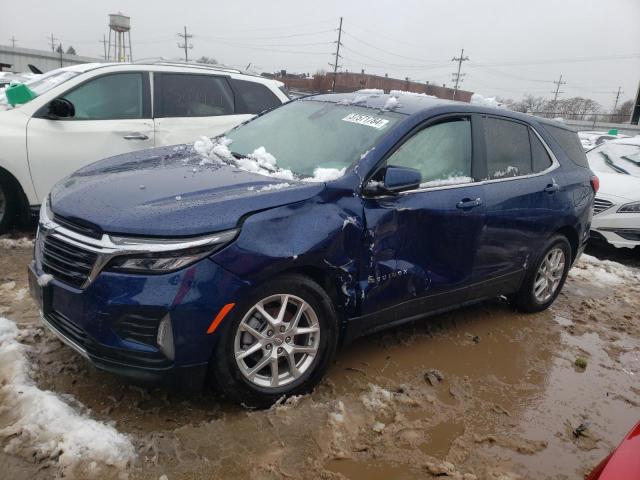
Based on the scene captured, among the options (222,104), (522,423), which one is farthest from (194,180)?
(222,104)

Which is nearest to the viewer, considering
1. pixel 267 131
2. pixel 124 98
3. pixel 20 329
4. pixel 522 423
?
pixel 522 423

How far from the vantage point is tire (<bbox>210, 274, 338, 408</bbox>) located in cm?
261

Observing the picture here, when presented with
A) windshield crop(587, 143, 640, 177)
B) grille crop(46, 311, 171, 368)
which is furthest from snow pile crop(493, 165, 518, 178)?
windshield crop(587, 143, 640, 177)

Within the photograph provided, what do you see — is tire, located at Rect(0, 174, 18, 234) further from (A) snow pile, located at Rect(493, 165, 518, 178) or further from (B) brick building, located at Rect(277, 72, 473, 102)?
(B) brick building, located at Rect(277, 72, 473, 102)

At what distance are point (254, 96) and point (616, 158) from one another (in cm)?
574

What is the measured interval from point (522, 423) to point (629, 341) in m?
2.02

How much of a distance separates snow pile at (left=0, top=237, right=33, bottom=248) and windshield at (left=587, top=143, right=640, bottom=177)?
7756mm

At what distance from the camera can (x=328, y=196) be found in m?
2.91

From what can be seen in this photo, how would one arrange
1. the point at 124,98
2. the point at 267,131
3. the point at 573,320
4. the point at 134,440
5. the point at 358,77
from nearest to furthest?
the point at 134,440
the point at 267,131
the point at 573,320
the point at 124,98
the point at 358,77

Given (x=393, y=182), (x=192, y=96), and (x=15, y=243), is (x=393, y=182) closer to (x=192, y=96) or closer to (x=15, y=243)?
(x=192, y=96)

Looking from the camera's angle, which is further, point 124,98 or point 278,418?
point 124,98

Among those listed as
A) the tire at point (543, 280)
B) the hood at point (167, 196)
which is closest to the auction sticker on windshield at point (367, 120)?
the hood at point (167, 196)

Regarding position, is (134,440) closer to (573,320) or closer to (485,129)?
(485,129)

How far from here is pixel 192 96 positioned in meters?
6.02
